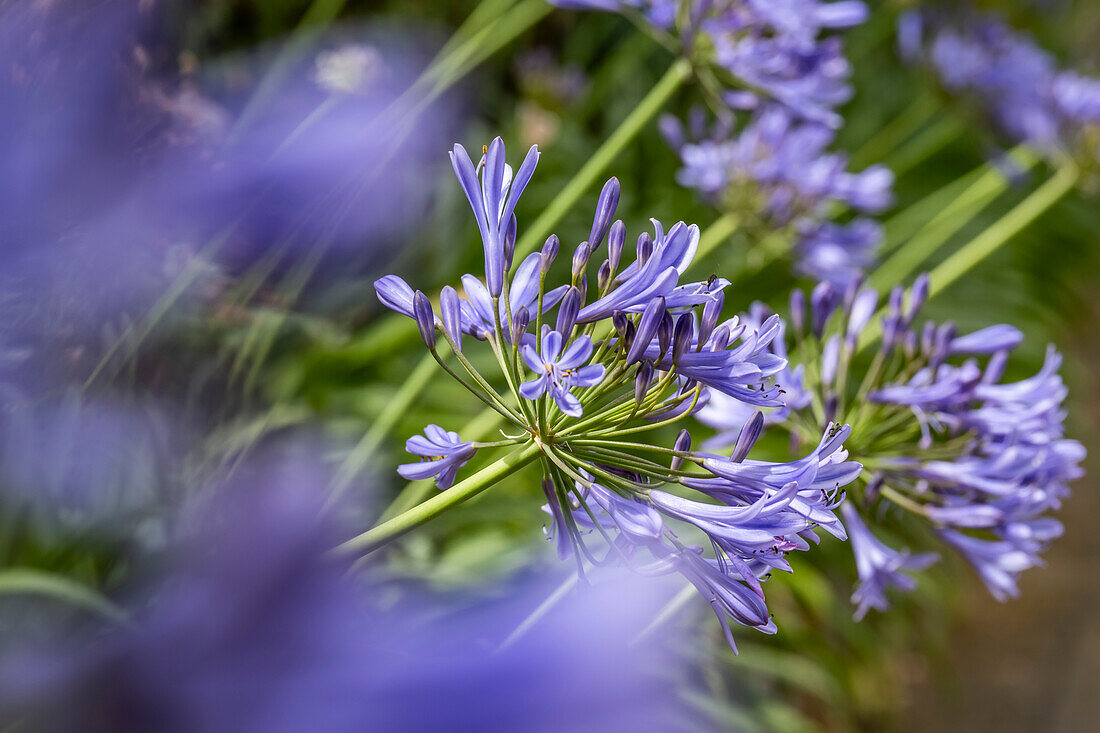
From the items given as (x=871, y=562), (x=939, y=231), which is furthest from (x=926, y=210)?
(x=871, y=562)

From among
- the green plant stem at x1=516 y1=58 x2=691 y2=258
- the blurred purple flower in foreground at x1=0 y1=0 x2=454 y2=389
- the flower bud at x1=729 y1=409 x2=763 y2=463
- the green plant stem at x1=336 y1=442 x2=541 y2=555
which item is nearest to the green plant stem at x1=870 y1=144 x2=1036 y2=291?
the green plant stem at x1=516 y1=58 x2=691 y2=258

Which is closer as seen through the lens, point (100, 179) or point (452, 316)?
point (100, 179)

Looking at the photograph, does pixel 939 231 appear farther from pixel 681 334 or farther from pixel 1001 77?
pixel 681 334

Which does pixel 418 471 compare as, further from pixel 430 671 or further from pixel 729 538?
pixel 430 671

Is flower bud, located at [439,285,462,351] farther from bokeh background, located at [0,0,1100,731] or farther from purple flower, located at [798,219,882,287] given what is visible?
purple flower, located at [798,219,882,287]

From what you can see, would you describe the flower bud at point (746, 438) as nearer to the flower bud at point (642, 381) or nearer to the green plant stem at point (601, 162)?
the flower bud at point (642, 381)

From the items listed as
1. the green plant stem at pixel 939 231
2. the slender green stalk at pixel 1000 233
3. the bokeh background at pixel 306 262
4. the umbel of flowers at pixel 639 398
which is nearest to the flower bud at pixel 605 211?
the umbel of flowers at pixel 639 398
